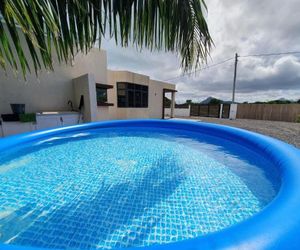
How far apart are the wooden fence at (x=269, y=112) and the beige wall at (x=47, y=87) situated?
49.1 feet

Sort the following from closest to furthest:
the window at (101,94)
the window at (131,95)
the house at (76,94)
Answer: the house at (76,94)
the window at (101,94)
the window at (131,95)

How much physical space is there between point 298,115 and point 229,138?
45.9 ft

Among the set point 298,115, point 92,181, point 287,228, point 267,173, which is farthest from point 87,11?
point 298,115

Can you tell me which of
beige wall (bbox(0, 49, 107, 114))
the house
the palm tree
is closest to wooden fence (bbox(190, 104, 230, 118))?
the house

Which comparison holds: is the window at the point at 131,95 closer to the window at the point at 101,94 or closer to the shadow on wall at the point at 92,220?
the window at the point at 101,94

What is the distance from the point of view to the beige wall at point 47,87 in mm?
6535

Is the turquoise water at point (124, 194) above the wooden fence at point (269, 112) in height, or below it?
below

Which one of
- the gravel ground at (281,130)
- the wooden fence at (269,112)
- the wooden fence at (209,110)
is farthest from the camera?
the wooden fence at (209,110)

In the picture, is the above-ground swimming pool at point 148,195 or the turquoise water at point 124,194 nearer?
the above-ground swimming pool at point 148,195

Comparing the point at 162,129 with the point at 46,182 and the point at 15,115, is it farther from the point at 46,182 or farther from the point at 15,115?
the point at 15,115

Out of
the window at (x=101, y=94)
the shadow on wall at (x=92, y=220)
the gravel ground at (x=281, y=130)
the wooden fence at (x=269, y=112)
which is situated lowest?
the shadow on wall at (x=92, y=220)

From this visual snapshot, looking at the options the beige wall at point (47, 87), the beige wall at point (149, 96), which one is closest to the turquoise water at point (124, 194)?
the beige wall at point (47, 87)

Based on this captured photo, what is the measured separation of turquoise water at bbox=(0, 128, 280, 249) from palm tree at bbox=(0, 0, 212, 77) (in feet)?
5.61

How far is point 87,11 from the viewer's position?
4.05 ft
